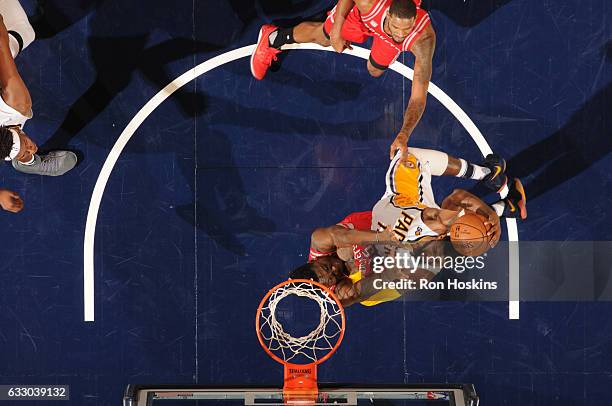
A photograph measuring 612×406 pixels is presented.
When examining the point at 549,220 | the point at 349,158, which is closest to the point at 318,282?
the point at 349,158

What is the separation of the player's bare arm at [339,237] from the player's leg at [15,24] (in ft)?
10.2

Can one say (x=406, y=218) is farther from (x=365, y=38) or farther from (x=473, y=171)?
(x=365, y=38)

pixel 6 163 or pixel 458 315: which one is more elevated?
pixel 6 163

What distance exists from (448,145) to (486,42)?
0.99m

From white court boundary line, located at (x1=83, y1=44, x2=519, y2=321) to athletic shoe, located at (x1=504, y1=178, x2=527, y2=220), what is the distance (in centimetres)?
8

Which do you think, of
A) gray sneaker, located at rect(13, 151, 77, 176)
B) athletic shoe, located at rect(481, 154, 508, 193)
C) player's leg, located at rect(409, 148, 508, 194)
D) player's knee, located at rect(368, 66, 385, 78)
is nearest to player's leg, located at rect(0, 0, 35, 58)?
gray sneaker, located at rect(13, 151, 77, 176)

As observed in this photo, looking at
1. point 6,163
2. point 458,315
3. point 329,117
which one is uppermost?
point 329,117

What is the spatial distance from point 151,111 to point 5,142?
127 cm

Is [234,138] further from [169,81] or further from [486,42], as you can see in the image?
[486,42]

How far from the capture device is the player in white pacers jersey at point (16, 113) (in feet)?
19.3

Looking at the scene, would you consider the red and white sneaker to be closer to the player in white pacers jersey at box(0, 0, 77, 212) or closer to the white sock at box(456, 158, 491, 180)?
the player in white pacers jersey at box(0, 0, 77, 212)

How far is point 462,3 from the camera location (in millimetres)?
6262

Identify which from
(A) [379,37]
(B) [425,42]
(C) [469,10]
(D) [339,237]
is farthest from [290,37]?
(D) [339,237]

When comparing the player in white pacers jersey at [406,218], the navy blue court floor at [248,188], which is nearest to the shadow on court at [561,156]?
the navy blue court floor at [248,188]
